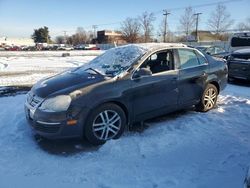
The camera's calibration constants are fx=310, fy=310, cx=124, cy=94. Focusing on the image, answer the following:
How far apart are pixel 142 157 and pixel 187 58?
2616 mm

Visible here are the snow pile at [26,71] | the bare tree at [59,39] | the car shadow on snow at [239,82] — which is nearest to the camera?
the car shadow on snow at [239,82]

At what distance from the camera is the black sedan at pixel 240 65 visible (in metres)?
10.7

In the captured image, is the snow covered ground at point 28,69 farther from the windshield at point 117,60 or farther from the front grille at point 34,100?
the front grille at point 34,100

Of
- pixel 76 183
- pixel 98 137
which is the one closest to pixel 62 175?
pixel 76 183

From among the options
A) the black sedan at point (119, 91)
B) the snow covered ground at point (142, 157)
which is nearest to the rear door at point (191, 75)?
the black sedan at point (119, 91)

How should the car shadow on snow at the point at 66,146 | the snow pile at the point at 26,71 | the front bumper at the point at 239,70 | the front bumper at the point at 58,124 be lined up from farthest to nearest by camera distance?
1. the snow pile at the point at 26,71
2. the front bumper at the point at 239,70
3. the car shadow on snow at the point at 66,146
4. the front bumper at the point at 58,124

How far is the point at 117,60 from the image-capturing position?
5668 millimetres

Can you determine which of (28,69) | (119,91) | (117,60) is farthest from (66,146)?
(28,69)

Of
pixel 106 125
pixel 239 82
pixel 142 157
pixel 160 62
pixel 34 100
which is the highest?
pixel 160 62

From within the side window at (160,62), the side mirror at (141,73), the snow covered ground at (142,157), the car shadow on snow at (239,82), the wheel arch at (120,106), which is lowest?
the snow covered ground at (142,157)

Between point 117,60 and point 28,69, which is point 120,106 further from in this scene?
point 28,69

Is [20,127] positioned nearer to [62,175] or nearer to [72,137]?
[72,137]

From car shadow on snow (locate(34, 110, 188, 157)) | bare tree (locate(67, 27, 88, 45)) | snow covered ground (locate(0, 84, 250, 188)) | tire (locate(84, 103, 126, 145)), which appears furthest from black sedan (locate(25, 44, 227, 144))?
bare tree (locate(67, 27, 88, 45))

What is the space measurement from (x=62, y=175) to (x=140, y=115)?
1906 mm
